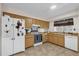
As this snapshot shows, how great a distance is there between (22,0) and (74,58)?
1.19 metres

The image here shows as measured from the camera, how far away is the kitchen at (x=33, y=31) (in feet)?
9.68

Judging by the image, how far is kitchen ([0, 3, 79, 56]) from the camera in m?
2.95

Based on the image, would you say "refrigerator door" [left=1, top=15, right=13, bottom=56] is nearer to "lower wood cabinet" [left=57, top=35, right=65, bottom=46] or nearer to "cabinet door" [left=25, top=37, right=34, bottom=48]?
"cabinet door" [left=25, top=37, right=34, bottom=48]

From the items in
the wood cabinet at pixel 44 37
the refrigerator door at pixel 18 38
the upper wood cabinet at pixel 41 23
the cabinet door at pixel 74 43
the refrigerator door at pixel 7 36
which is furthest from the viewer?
the wood cabinet at pixel 44 37

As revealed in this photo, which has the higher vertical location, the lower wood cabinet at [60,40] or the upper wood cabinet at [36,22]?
the upper wood cabinet at [36,22]

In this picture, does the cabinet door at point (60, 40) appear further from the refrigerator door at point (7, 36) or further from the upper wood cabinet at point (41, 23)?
the refrigerator door at point (7, 36)

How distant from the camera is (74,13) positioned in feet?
13.0

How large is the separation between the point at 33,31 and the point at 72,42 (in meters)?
2.58

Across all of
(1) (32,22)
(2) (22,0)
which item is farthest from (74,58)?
(1) (32,22)

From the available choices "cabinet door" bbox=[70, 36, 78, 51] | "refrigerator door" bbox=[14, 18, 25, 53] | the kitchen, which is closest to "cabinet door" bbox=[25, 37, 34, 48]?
the kitchen

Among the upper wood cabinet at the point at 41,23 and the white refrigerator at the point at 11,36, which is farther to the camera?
the upper wood cabinet at the point at 41,23

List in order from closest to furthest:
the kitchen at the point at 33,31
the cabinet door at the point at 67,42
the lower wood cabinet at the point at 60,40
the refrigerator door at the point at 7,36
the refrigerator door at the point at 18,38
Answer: the refrigerator door at the point at 7,36 → the kitchen at the point at 33,31 → the refrigerator door at the point at 18,38 → the cabinet door at the point at 67,42 → the lower wood cabinet at the point at 60,40

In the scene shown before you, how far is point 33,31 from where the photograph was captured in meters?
5.12

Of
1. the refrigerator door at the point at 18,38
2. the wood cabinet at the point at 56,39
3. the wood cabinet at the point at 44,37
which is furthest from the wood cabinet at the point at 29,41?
the wood cabinet at the point at 56,39
